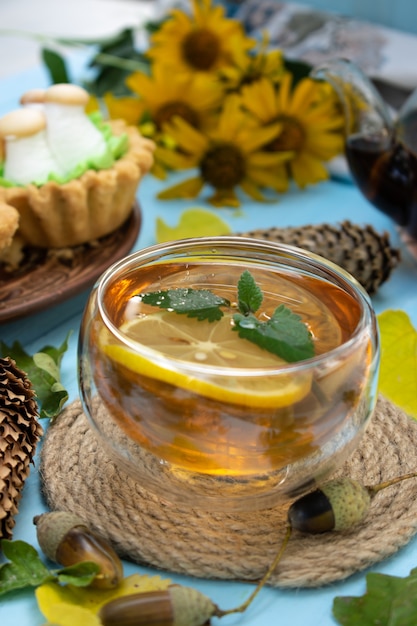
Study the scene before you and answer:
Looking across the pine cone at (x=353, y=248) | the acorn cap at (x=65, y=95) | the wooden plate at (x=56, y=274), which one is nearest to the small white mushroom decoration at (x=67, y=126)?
the acorn cap at (x=65, y=95)

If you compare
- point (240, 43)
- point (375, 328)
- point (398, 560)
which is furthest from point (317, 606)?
point (240, 43)

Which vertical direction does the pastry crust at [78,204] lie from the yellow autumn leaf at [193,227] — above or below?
above

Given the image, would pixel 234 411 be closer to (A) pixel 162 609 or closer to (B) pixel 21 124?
(A) pixel 162 609

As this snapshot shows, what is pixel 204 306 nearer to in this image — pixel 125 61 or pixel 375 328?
pixel 375 328

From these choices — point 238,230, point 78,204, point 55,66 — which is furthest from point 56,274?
point 55,66

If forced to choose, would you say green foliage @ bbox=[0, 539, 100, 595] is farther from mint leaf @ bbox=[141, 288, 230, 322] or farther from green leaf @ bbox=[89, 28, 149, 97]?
green leaf @ bbox=[89, 28, 149, 97]

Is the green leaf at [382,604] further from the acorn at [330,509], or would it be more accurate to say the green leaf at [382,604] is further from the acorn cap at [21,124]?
the acorn cap at [21,124]
